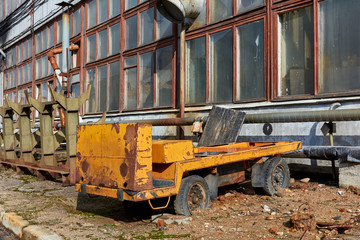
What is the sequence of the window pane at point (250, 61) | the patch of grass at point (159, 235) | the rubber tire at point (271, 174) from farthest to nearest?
the window pane at point (250, 61), the rubber tire at point (271, 174), the patch of grass at point (159, 235)

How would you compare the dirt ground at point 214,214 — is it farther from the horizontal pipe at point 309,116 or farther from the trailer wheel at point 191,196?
the horizontal pipe at point 309,116

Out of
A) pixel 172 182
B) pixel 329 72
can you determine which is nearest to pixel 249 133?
pixel 329 72

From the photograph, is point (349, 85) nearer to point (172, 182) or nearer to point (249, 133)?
point (249, 133)

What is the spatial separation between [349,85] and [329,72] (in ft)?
1.82

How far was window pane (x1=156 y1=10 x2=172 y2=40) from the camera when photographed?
11.8 metres

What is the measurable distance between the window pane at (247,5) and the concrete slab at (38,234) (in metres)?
7.29

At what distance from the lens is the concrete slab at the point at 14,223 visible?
15.6 ft

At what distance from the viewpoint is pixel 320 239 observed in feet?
12.8

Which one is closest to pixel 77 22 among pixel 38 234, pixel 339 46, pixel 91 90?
pixel 91 90

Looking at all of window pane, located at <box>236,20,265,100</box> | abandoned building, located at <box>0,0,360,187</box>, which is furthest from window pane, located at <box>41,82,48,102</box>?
window pane, located at <box>236,20,265,100</box>

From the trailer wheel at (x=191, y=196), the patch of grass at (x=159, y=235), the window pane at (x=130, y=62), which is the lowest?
the patch of grass at (x=159, y=235)

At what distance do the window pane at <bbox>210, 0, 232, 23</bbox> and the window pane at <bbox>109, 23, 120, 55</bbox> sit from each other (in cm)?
512

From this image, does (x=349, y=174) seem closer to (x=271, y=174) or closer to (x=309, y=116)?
(x=309, y=116)

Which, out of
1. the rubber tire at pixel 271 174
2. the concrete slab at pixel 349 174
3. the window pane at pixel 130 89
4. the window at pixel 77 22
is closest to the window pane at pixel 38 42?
the window at pixel 77 22
